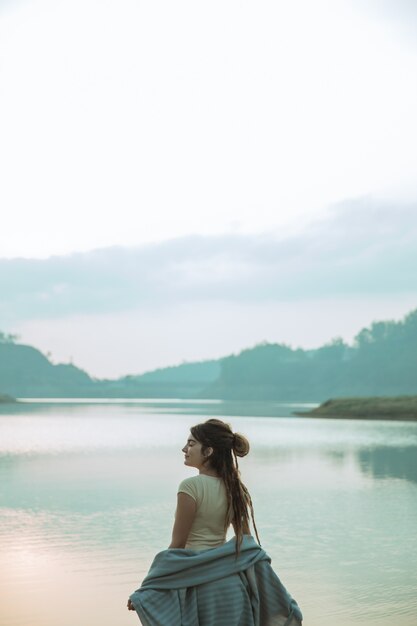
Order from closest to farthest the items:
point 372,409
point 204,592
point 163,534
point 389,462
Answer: point 204,592 → point 163,534 → point 389,462 → point 372,409

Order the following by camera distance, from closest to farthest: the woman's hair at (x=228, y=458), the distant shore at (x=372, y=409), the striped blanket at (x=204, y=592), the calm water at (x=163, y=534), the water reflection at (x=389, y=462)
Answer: the striped blanket at (x=204, y=592) → the woman's hair at (x=228, y=458) → the calm water at (x=163, y=534) → the water reflection at (x=389, y=462) → the distant shore at (x=372, y=409)

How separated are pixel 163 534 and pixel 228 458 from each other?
7890mm

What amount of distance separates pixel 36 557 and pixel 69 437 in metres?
29.5

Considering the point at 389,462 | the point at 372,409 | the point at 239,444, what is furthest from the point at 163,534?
the point at 372,409

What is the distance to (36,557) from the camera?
953cm

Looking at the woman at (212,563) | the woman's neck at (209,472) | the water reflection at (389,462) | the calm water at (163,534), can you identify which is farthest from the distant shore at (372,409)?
the woman's neck at (209,472)

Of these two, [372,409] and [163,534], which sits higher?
[372,409]

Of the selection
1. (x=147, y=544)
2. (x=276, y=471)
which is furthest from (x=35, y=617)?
(x=276, y=471)

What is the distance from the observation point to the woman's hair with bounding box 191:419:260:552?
144 inches

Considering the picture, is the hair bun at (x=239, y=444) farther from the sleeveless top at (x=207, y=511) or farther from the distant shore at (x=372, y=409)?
the distant shore at (x=372, y=409)

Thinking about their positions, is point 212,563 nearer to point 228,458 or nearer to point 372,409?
point 228,458

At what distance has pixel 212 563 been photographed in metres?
3.64

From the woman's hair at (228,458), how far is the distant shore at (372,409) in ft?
223

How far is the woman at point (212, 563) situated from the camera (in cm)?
358
